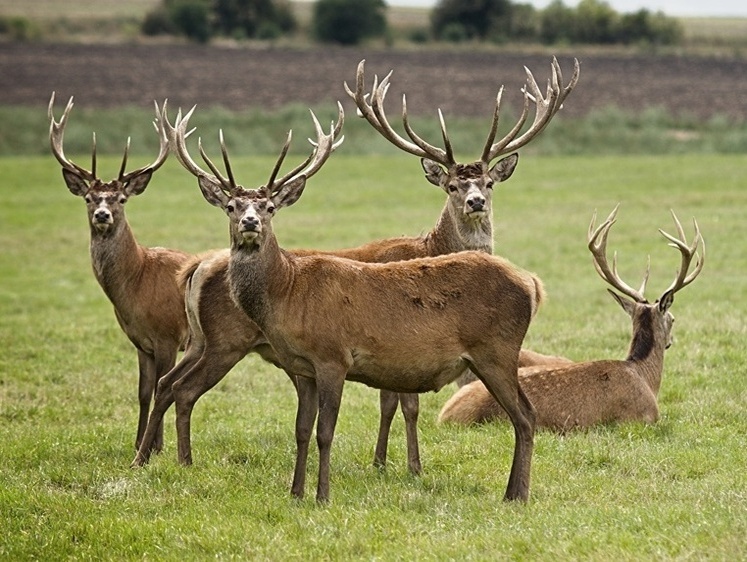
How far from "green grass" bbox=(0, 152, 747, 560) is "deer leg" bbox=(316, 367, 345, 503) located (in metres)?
0.14

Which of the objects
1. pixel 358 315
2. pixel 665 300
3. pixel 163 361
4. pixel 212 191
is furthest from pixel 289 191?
pixel 665 300

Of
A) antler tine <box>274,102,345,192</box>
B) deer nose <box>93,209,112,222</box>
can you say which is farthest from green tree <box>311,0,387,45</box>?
antler tine <box>274,102,345,192</box>

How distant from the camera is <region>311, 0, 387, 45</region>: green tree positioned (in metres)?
76.2

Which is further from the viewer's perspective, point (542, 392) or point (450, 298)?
point (542, 392)

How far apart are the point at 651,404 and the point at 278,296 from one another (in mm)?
3623

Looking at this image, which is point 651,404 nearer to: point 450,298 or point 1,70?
point 450,298

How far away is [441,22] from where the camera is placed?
83875mm

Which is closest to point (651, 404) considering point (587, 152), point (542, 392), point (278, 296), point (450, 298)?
point (542, 392)

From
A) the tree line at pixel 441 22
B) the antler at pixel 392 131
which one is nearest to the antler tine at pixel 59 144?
the antler at pixel 392 131

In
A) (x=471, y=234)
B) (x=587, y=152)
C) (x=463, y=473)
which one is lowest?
(x=587, y=152)

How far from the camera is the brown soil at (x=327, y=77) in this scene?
4834 centimetres

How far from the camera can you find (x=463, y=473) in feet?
29.8

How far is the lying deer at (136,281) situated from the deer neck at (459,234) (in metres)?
2.14

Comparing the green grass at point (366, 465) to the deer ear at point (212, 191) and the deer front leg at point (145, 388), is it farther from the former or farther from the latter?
the deer ear at point (212, 191)
